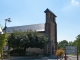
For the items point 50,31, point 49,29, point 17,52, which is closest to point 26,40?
point 17,52

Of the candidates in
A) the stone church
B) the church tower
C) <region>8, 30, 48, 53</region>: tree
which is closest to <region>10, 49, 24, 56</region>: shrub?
<region>8, 30, 48, 53</region>: tree

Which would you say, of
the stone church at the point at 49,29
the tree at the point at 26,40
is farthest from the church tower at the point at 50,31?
the tree at the point at 26,40

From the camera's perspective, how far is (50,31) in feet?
180

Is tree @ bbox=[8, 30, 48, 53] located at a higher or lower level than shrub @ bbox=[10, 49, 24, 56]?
higher

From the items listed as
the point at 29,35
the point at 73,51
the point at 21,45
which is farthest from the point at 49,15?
the point at 73,51

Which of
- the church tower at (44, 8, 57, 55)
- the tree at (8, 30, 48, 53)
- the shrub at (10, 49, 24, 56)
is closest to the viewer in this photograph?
the tree at (8, 30, 48, 53)

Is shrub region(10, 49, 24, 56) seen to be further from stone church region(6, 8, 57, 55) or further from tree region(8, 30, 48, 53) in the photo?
stone church region(6, 8, 57, 55)

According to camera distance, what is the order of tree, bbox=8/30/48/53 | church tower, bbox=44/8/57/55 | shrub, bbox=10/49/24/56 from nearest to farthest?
tree, bbox=8/30/48/53
shrub, bbox=10/49/24/56
church tower, bbox=44/8/57/55

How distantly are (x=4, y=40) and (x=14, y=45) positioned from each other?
27937 mm

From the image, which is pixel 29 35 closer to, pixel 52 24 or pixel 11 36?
pixel 11 36

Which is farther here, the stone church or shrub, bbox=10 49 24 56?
the stone church

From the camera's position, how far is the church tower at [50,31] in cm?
5407

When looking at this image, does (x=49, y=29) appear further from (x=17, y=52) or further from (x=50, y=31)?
(x=17, y=52)

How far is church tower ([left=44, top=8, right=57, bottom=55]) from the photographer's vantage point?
54.1 m
